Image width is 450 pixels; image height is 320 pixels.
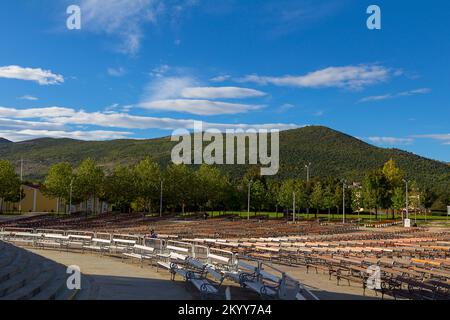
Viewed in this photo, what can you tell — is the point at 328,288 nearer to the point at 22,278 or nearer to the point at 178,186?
the point at 22,278

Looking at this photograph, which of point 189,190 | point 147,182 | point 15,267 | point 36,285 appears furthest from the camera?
point 189,190

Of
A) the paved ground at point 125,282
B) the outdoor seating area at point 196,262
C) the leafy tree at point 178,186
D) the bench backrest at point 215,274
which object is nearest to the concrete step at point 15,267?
the paved ground at point 125,282

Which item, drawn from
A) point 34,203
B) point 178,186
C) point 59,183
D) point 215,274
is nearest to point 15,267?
point 215,274

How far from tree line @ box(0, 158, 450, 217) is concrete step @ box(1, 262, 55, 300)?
6258 centimetres

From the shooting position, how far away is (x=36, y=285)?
1153 cm

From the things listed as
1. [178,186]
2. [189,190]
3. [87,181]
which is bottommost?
[189,190]

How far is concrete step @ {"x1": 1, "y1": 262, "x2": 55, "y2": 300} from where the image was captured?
10237 millimetres

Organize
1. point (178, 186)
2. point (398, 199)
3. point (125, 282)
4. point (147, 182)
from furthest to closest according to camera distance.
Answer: point (178, 186), point (147, 182), point (398, 199), point (125, 282)

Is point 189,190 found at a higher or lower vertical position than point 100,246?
higher

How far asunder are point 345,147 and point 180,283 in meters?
Result: 185

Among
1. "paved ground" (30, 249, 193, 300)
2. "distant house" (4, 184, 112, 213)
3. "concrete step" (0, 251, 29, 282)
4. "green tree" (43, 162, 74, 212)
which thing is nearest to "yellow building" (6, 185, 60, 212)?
"distant house" (4, 184, 112, 213)

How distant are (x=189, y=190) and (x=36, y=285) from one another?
76539 mm

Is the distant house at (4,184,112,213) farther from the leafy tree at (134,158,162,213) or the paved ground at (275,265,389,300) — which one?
the paved ground at (275,265,389,300)
